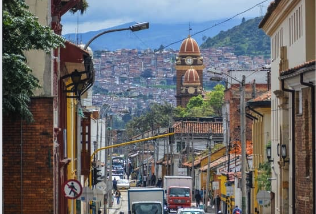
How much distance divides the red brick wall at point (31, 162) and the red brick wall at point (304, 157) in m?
6.33

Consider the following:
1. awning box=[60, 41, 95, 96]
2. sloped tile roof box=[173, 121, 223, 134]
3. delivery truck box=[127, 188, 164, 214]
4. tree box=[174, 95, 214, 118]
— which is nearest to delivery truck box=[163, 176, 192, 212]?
delivery truck box=[127, 188, 164, 214]

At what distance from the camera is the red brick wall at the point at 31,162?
28.5 metres

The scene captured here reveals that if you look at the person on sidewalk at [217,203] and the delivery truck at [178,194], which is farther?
the delivery truck at [178,194]

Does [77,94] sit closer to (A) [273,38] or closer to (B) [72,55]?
(B) [72,55]

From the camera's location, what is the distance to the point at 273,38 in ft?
167

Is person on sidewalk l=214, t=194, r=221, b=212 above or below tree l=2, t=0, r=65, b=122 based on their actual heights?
below

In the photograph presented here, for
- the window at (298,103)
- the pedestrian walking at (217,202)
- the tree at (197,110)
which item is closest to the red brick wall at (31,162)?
the window at (298,103)

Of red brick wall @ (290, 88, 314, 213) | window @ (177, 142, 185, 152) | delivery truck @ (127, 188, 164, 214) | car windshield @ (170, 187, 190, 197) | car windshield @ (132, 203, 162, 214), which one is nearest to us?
red brick wall @ (290, 88, 314, 213)

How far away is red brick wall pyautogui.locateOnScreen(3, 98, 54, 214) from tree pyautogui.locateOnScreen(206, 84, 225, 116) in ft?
451

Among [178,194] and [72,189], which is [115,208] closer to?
[178,194]

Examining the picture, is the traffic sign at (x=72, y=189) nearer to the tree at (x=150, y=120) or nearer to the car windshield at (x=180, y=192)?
the car windshield at (x=180, y=192)

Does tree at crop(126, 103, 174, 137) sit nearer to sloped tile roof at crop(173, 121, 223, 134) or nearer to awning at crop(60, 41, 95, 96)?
sloped tile roof at crop(173, 121, 223, 134)

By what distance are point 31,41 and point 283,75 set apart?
12.6m

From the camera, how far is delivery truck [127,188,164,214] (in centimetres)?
5366
